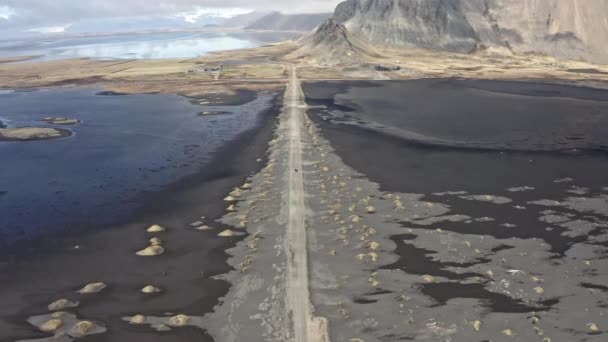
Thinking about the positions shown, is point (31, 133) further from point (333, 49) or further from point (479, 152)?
point (333, 49)

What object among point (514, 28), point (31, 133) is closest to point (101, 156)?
point (31, 133)

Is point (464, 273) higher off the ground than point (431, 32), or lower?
lower

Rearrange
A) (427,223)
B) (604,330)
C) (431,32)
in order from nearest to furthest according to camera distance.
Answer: (604,330) → (427,223) → (431,32)

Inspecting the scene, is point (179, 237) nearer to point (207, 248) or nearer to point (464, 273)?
point (207, 248)

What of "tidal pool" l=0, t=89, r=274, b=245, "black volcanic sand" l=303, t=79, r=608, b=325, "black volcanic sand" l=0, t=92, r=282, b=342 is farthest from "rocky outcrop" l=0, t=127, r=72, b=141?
"black volcanic sand" l=303, t=79, r=608, b=325

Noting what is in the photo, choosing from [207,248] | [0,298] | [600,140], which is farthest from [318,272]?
[600,140]

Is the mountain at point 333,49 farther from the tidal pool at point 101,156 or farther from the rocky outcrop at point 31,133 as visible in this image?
the rocky outcrop at point 31,133
